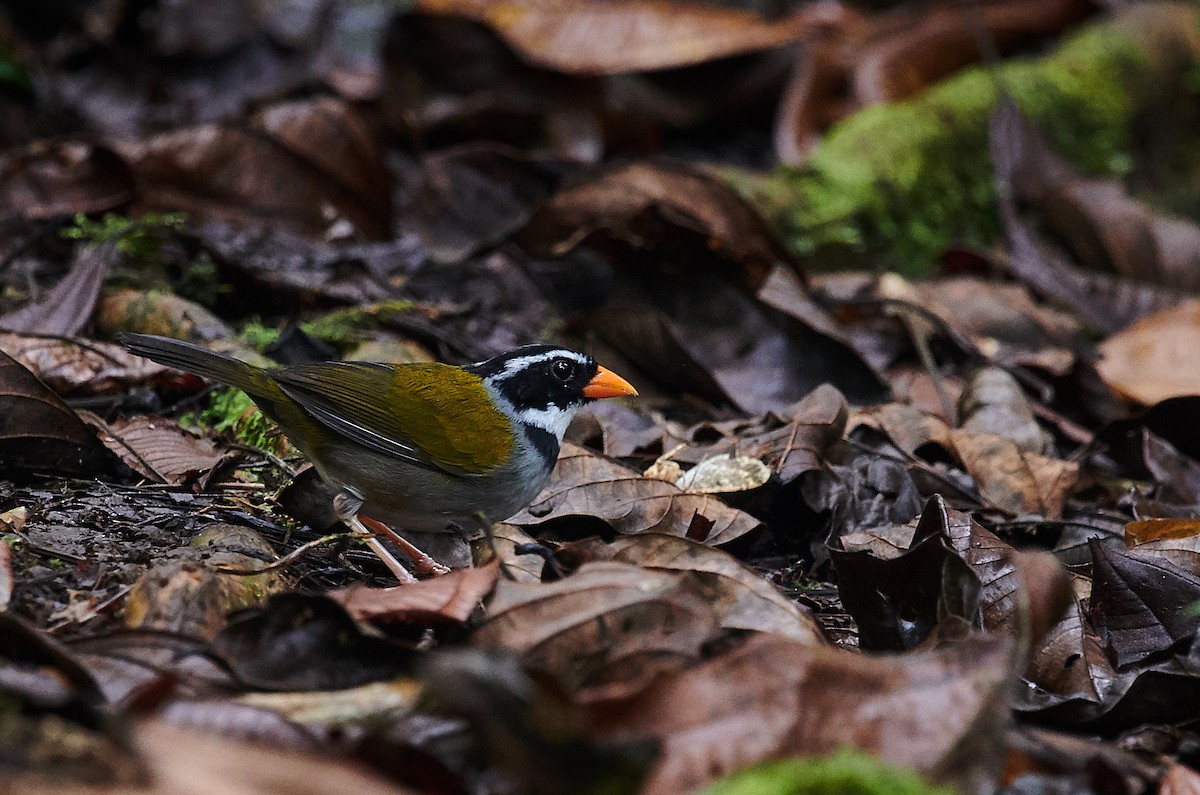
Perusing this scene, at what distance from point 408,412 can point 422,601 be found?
1.72 metres

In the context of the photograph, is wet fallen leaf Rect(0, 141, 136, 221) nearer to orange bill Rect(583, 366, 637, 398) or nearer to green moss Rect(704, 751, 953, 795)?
orange bill Rect(583, 366, 637, 398)

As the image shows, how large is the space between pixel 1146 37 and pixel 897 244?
10.8ft

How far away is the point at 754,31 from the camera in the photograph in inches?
324

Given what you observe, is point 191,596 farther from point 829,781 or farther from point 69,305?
point 69,305

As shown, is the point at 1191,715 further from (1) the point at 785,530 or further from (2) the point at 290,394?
(2) the point at 290,394

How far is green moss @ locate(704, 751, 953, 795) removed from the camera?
199 cm

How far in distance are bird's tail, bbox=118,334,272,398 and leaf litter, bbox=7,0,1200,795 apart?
277 mm

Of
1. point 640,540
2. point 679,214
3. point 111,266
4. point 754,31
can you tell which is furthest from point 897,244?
point 640,540

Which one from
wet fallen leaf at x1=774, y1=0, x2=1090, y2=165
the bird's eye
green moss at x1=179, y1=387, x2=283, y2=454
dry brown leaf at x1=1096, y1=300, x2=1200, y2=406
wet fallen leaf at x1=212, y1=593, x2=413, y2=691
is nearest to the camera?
wet fallen leaf at x1=212, y1=593, x2=413, y2=691

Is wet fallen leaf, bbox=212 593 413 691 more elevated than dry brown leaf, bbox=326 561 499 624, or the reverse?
wet fallen leaf, bbox=212 593 413 691

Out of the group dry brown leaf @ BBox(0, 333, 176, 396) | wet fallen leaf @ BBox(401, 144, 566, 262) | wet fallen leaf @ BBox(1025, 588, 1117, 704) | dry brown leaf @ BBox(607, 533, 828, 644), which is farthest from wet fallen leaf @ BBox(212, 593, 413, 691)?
wet fallen leaf @ BBox(401, 144, 566, 262)

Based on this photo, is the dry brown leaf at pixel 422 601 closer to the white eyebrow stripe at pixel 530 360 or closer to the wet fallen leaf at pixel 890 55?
the white eyebrow stripe at pixel 530 360

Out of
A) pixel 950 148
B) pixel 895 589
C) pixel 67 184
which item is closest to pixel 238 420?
pixel 67 184

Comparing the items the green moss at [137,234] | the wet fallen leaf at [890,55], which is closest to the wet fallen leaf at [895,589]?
the green moss at [137,234]
